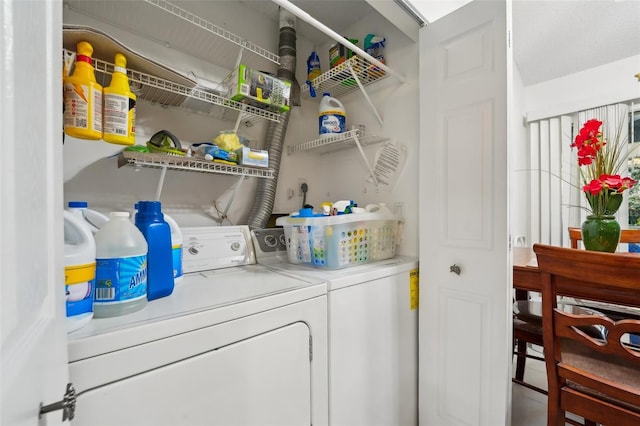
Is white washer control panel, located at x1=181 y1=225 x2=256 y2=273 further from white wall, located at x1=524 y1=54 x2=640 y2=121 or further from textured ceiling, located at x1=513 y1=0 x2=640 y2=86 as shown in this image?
white wall, located at x1=524 y1=54 x2=640 y2=121

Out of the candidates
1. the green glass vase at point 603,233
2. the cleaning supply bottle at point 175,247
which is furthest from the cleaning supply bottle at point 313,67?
the green glass vase at point 603,233

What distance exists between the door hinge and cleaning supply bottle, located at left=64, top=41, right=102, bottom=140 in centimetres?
83

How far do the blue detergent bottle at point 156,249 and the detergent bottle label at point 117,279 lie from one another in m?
0.11

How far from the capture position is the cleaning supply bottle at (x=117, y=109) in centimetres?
104

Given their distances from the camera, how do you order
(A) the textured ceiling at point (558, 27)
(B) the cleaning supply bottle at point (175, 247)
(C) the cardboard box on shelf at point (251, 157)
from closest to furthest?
1. (B) the cleaning supply bottle at point (175, 247)
2. (C) the cardboard box on shelf at point (251, 157)
3. (A) the textured ceiling at point (558, 27)

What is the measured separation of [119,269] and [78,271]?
110 mm

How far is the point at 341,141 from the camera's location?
6.19 feet

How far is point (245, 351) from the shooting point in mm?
942

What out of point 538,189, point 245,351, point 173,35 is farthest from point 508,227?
point 538,189

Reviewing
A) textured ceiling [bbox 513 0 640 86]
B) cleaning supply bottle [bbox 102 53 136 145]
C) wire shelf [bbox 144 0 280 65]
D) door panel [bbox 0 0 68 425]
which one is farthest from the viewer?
textured ceiling [bbox 513 0 640 86]

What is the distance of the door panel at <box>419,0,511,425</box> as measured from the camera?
1.32m

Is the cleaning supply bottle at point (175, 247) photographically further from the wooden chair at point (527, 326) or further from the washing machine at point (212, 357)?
the wooden chair at point (527, 326)

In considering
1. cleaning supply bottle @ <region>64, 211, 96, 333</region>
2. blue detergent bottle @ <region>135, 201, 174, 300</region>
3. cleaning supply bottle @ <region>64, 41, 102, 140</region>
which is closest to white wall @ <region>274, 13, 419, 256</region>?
blue detergent bottle @ <region>135, 201, 174, 300</region>

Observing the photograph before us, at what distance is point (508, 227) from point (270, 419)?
130cm
